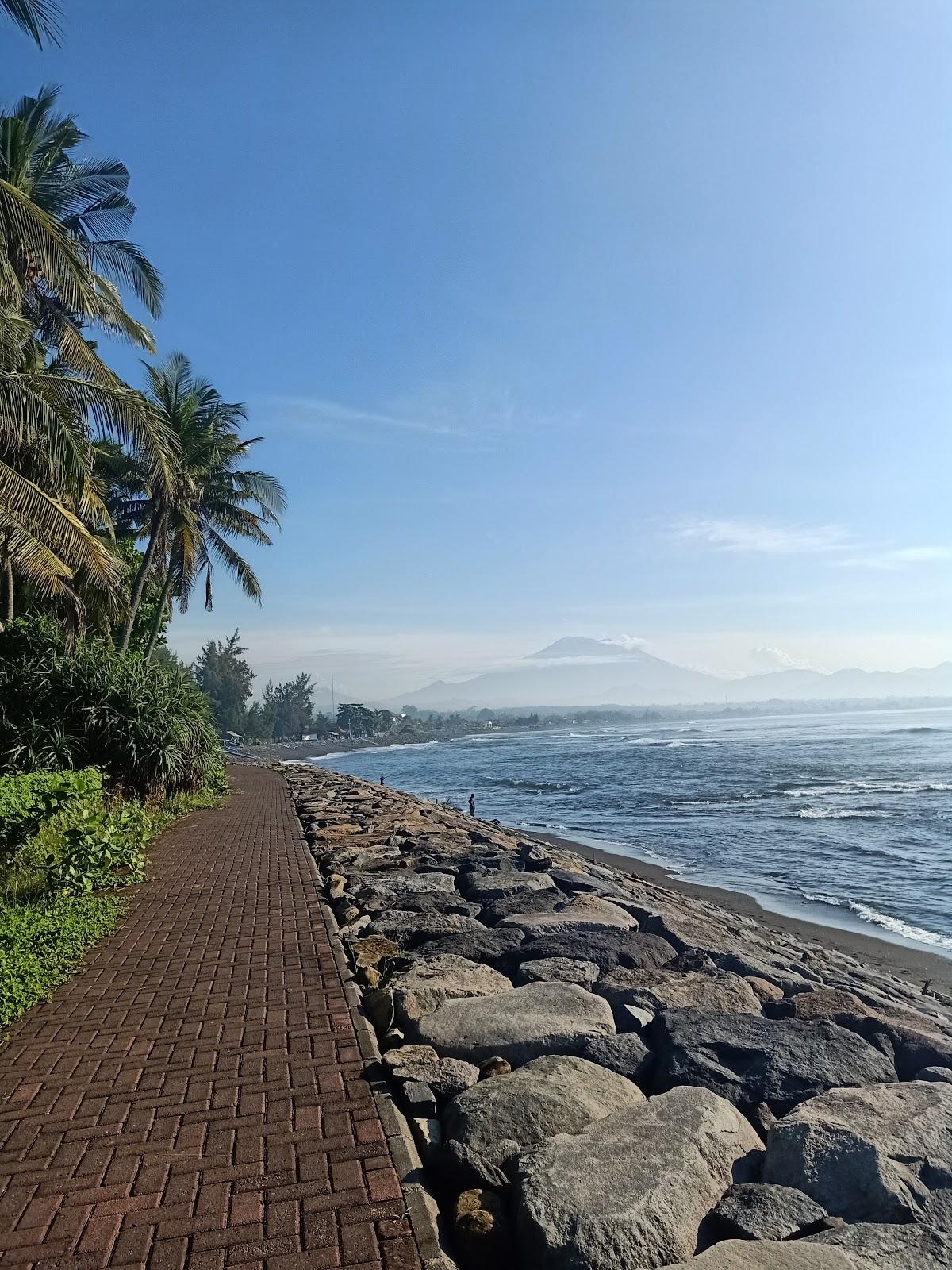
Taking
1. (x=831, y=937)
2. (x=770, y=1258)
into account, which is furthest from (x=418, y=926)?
(x=831, y=937)

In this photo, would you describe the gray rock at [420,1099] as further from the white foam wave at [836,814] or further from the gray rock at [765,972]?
the white foam wave at [836,814]

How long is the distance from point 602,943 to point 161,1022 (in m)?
3.60

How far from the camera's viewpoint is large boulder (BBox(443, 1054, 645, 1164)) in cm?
361

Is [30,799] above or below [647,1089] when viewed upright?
above

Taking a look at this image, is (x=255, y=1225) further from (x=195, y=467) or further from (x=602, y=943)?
(x=195, y=467)

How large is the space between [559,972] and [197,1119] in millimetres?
3070

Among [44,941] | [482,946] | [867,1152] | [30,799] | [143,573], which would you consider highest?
[143,573]

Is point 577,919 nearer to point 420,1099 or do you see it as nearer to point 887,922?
point 420,1099

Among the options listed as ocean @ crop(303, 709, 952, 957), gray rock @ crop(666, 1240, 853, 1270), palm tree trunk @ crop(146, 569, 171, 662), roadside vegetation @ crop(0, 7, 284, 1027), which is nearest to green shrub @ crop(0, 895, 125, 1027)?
roadside vegetation @ crop(0, 7, 284, 1027)

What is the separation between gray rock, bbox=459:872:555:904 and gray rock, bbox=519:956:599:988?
7.74ft

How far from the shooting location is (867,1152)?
3.57 m

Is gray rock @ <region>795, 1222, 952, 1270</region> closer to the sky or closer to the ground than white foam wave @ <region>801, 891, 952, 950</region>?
closer to the sky

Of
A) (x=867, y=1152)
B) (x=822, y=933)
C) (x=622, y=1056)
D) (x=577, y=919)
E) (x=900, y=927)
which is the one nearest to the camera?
(x=867, y=1152)

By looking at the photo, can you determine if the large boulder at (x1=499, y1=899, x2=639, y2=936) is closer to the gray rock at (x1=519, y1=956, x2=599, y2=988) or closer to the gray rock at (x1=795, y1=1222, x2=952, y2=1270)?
the gray rock at (x1=519, y1=956, x2=599, y2=988)
